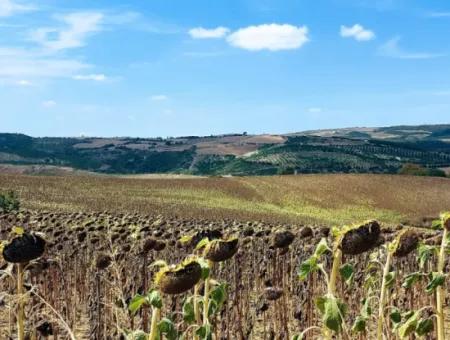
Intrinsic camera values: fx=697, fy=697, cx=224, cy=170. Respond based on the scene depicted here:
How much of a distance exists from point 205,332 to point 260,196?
71.1 meters

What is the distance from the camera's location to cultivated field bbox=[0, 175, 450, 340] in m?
4.12

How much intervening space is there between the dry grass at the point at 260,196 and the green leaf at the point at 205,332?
161 ft

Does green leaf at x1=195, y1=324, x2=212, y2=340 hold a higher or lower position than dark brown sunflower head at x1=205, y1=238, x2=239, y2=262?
lower

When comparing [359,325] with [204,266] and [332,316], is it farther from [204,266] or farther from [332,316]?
[204,266]

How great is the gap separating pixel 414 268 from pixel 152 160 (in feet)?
598

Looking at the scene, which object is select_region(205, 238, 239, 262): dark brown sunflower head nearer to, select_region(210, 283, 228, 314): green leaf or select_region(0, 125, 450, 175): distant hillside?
select_region(210, 283, 228, 314): green leaf

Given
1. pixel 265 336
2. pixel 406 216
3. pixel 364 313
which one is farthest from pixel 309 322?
pixel 406 216

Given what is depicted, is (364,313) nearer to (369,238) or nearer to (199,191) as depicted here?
(369,238)

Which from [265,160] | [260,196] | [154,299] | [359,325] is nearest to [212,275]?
[359,325]

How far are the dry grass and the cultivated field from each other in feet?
1.97

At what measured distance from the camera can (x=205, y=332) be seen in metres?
4.06

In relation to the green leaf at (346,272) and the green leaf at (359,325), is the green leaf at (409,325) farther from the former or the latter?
the green leaf at (346,272)

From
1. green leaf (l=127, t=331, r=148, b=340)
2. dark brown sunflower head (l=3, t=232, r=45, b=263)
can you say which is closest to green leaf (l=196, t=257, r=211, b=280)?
green leaf (l=127, t=331, r=148, b=340)

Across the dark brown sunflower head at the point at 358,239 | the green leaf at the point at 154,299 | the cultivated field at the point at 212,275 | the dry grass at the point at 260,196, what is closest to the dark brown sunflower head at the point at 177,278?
the cultivated field at the point at 212,275
